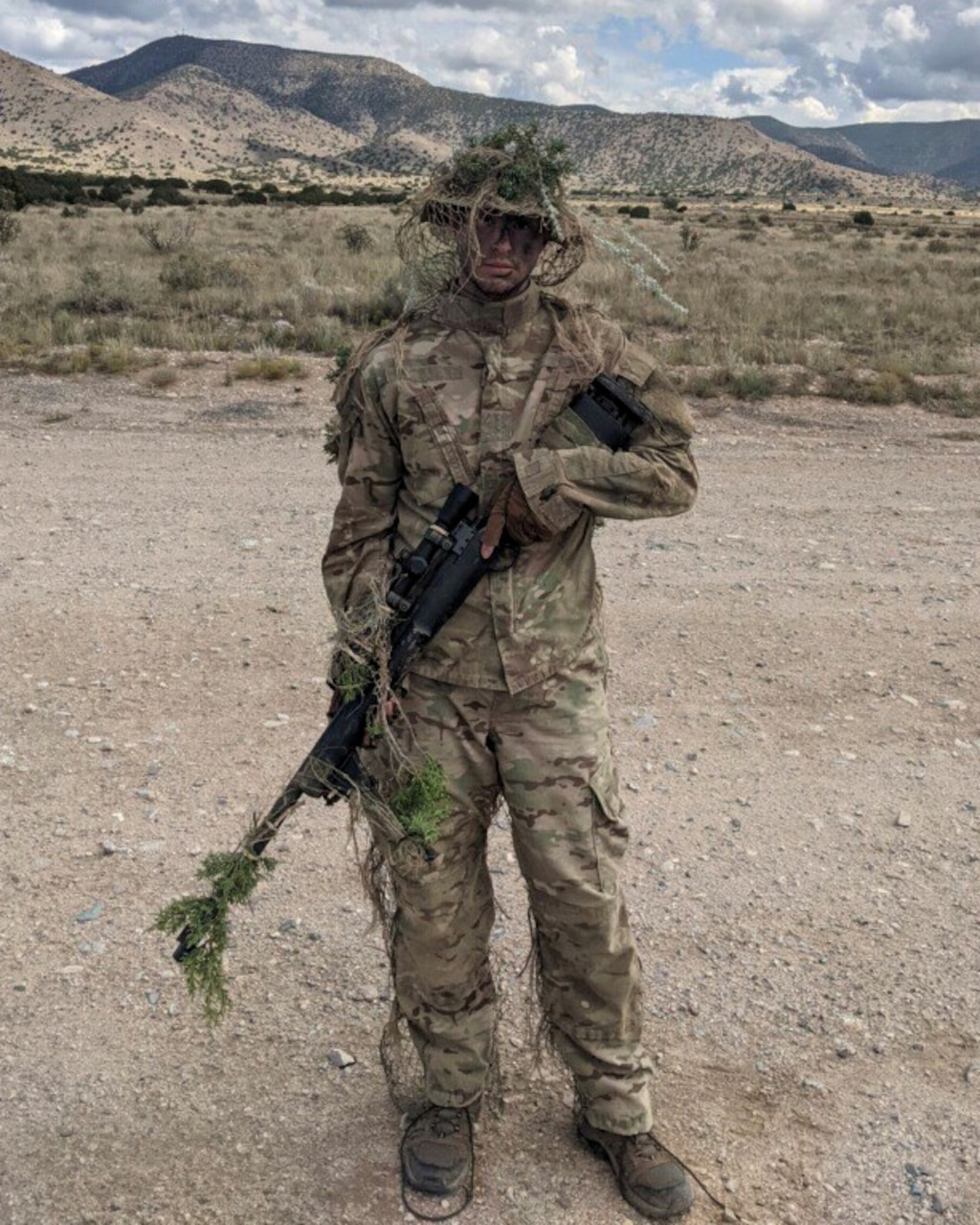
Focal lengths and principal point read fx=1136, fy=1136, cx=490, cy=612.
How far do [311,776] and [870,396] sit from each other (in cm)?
995

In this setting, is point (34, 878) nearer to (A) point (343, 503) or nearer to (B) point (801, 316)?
(A) point (343, 503)

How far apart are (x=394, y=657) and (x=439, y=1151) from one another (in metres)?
1.23

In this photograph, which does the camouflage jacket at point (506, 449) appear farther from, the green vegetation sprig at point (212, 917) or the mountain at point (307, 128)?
the mountain at point (307, 128)

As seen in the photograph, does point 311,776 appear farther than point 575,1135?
No

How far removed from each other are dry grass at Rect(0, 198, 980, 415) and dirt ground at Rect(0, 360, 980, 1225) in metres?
3.65

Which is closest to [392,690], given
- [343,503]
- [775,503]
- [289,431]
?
[343,503]

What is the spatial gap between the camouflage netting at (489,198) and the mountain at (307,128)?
74429mm

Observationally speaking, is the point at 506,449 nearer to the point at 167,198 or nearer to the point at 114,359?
the point at 114,359

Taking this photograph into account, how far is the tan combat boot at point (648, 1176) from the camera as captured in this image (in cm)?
263

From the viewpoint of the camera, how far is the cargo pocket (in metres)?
2.51

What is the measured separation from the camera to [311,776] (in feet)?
8.36

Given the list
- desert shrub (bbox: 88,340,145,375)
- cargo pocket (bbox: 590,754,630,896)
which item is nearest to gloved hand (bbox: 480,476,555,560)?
cargo pocket (bbox: 590,754,630,896)

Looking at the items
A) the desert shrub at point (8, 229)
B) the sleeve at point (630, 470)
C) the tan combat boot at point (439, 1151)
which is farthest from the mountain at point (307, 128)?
the tan combat boot at point (439, 1151)

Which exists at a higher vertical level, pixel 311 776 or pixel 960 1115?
pixel 311 776
